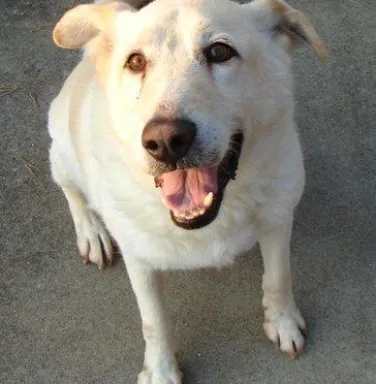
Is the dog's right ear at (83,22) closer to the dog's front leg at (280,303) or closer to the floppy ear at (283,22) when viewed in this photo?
the floppy ear at (283,22)

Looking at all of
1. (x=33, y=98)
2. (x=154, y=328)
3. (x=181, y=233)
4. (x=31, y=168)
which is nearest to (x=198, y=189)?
(x=181, y=233)

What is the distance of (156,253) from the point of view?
8.61 feet

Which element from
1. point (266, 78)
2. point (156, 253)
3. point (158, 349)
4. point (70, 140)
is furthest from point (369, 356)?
point (70, 140)

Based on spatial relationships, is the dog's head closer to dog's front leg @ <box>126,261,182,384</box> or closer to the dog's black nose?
the dog's black nose

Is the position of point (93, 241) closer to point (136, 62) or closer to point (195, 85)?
point (136, 62)

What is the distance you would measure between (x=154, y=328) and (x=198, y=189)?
2.59 ft

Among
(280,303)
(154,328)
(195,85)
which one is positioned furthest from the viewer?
(280,303)

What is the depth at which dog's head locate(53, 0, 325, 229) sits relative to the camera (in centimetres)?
216

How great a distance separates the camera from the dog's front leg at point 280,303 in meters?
2.93

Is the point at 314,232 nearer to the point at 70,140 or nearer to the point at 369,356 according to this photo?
the point at 369,356

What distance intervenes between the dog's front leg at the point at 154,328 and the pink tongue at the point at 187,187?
1.52 feet

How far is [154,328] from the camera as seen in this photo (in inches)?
115

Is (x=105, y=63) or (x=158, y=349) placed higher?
(x=105, y=63)

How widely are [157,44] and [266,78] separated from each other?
359mm
